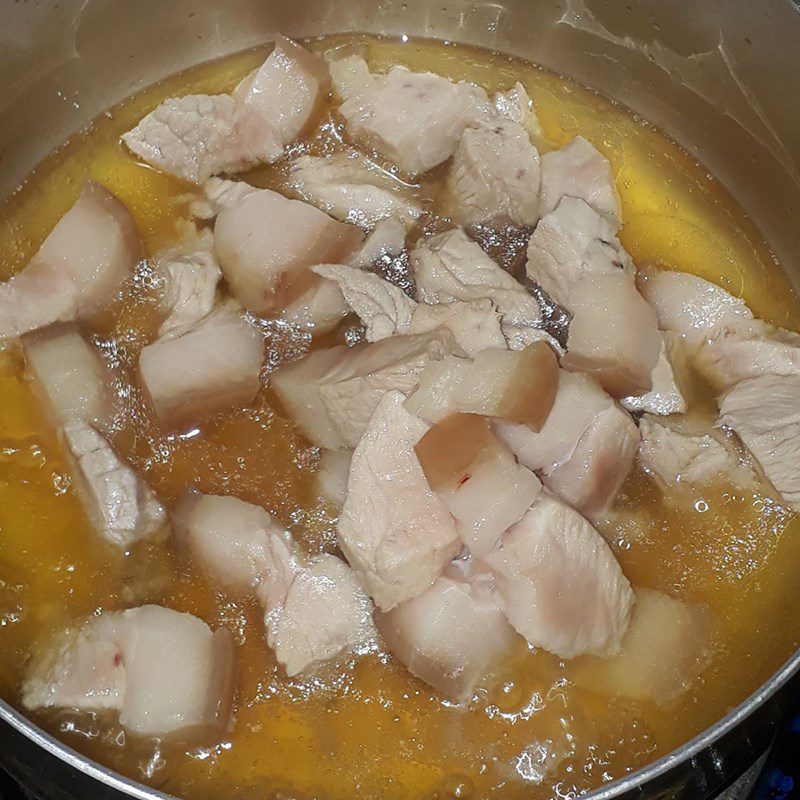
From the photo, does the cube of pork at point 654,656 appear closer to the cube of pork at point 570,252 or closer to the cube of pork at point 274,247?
the cube of pork at point 570,252

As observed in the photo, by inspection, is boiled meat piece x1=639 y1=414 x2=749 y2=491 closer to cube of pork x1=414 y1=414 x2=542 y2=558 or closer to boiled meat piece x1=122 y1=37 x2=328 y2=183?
cube of pork x1=414 y1=414 x2=542 y2=558

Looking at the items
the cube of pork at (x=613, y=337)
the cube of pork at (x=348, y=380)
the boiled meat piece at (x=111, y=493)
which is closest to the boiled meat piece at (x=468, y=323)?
the cube of pork at (x=348, y=380)

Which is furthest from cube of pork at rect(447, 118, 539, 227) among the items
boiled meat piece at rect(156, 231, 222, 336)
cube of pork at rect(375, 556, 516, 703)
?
cube of pork at rect(375, 556, 516, 703)

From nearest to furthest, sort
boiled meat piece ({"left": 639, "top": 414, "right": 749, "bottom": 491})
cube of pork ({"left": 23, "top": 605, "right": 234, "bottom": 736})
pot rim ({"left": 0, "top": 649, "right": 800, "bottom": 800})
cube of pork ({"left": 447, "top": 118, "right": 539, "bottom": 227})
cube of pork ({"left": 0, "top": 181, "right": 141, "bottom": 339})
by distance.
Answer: pot rim ({"left": 0, "top": 649, "right": 800, "bottom": 800}) → cube of pork ({"left": 23, "top": 605, "right": 234, "bottom": 736}) → boiled meat piece ({"left": 639, "top": 414, "right": 749, "bottom": 491}) → cube of pork ({"left": 0, "top": 181, "right": 141, "bottom": 339}) → cube of pork ({"left": 447, "top": 118, "right": 539, "bottom": 227})

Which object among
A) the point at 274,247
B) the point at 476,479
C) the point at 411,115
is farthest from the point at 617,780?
the point at 411,115

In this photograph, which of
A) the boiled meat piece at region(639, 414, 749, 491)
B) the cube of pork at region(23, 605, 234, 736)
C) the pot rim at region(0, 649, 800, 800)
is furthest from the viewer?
the boiled meat piece at region(639, 414, 749, 491)
